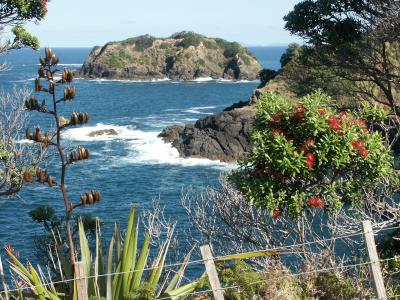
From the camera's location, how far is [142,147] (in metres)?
54.0

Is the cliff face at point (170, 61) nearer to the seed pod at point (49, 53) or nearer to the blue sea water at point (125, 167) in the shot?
the blue sea water at point (125, 167)

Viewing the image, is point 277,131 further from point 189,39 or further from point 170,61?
point 189,39

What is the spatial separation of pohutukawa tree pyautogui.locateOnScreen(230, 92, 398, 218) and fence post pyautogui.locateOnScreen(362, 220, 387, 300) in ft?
6.59

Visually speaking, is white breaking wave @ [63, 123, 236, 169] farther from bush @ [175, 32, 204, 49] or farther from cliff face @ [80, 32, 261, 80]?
bush @ [175, 32, 204, 49]

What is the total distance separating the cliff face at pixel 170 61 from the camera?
12312 centimetres

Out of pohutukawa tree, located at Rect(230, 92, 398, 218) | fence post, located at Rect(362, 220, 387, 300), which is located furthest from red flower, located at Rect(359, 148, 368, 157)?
fence post, located at Rect(362, 220, 387, 300)

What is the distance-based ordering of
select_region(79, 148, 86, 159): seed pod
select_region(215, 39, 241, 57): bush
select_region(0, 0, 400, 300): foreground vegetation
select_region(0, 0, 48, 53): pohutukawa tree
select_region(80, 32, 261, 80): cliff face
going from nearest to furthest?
select_region(79, 148, 86, 159): seed pod, select_region(0, 0, 400, 300): foreground vegetation, select_region(0, 0, 48, 53): pohutukawa tree, select_region(80, 32, 261, 80): cliff face, select_region(215, 39, 241, 57): bush

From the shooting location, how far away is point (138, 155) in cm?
5109

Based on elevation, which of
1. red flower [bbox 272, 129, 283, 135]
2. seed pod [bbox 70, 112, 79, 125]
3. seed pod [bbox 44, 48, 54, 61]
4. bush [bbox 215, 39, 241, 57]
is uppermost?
bush [bbox 215, 39, 241, 57]

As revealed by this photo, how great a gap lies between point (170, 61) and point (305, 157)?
11846cm

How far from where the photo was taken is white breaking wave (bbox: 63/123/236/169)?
159 ft

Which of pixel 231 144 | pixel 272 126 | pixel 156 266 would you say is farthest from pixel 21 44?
pixel 231 144

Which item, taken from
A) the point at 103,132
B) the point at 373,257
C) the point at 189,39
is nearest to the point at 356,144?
the point at 373,257

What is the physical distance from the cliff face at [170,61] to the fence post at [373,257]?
115465mm
